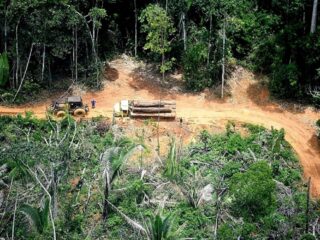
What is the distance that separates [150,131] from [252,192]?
962 cm

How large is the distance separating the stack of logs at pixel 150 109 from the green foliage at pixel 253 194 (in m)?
8.65

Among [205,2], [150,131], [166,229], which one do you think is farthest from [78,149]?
[205,2]

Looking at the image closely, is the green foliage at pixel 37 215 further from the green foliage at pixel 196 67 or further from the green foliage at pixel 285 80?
the green foliage at pixel 285 80

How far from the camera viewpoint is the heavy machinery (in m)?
34.9

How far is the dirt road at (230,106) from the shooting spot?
34.4 metres

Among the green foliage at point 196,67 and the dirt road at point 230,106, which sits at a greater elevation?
the green foliage at point 196,67

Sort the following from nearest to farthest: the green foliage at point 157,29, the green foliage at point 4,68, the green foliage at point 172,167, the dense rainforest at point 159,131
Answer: the dense rainforest at point 159,131, the green foliage at point 172,167, the green foliage at point 4,68, the green foliage at point 157,29

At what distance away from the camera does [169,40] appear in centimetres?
3966

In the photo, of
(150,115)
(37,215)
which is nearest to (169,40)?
A: (150,115)

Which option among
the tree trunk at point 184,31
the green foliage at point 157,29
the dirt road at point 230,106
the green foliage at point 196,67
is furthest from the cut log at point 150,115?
the tree trunk at point 184,31

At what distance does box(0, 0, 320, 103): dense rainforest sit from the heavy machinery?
2.62 meters

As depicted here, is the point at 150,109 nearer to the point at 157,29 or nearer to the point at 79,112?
the point at 79,112

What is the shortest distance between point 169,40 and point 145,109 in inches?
258

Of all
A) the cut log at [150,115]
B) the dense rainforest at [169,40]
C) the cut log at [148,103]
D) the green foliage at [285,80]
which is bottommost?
the cut log at [150,115]
